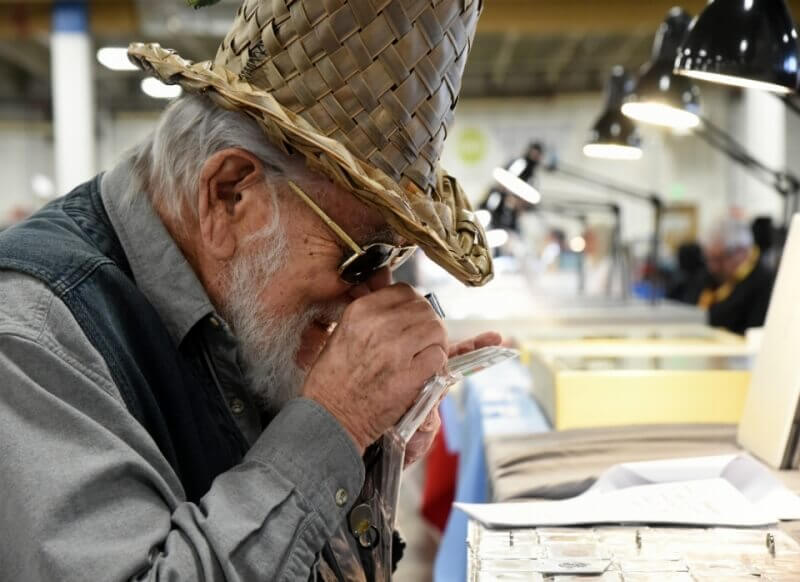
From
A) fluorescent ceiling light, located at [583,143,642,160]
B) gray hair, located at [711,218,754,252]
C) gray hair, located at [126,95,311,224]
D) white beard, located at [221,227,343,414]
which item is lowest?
gray hair, located at [711,218,754,252]

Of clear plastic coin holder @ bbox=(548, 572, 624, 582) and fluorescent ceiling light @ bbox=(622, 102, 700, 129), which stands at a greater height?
fluorescent ceiling light @ bbox=(622, 102, 700, 129)

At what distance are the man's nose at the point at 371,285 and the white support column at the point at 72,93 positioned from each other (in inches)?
376

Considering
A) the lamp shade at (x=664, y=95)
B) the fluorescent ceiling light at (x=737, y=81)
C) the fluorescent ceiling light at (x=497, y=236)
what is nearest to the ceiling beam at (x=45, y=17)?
the fluorescent ceiling light at (x=497, y=236)

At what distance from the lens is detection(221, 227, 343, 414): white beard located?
4.29ft

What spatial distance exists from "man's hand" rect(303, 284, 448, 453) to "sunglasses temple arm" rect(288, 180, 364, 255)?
78 millimetres

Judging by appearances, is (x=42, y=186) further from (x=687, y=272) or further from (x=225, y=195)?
(x=225, y=195)

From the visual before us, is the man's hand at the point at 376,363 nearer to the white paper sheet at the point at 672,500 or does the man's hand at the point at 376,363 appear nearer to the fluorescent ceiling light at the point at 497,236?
the white paper sheet at the point at 672,500

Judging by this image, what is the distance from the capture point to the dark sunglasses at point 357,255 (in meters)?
1.29

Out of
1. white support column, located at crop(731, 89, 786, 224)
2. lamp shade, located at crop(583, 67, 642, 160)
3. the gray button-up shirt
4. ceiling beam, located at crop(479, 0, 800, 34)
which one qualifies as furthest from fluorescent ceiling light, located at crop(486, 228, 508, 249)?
the gray button-up shirt

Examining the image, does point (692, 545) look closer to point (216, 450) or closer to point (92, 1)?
point (216, 450)

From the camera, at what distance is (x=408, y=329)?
125 cm

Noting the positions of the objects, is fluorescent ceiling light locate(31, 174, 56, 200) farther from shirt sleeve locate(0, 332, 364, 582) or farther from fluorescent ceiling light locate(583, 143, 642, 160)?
shirt sleeve locate(0, 332, 364, 582)

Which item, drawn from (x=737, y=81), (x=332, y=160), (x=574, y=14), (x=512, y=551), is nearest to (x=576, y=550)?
(x=512, y=551)

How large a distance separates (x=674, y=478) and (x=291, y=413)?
33.6 inches
